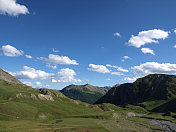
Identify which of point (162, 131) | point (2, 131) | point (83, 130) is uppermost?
point (2, 131)

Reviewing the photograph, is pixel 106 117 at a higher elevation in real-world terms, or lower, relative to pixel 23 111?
lower

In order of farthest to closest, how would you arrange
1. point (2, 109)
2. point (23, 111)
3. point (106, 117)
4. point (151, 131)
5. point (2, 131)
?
point (106, 117)
point (23, 111)
point (2, 109)
point (151, 131)
point (2, 131)

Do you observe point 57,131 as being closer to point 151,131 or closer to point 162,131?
point 151,131

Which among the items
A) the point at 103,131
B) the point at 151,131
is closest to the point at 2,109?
the point at 103,131

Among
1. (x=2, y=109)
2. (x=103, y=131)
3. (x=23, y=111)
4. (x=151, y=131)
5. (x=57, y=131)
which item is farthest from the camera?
(x=23, y=111)

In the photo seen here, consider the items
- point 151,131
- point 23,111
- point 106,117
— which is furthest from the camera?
point 106,117

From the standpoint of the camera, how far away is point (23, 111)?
162125 mm

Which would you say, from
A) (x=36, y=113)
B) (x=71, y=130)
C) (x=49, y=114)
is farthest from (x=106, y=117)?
(x=71, y=130)

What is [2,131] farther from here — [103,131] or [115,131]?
[115,131]

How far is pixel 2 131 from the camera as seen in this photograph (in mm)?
60125

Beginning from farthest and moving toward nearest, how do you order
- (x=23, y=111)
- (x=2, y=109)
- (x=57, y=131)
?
1. (x=23, y=111)
2. (x=2, y=109)
3. (x=57, y=131)

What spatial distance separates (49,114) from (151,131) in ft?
374

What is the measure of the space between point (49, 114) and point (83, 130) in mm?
107895

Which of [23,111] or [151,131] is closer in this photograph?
[151,131]
